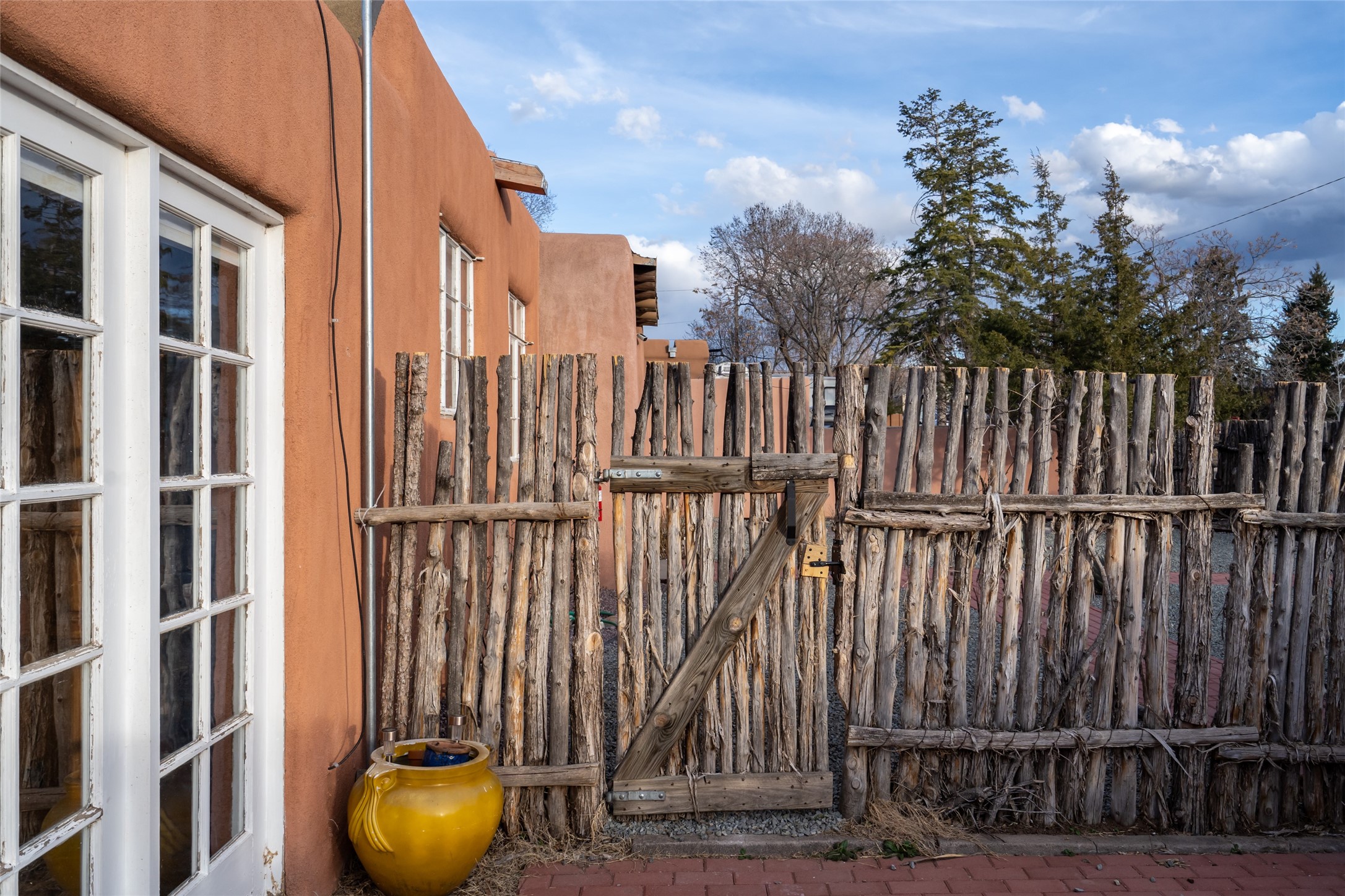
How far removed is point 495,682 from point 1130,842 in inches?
113

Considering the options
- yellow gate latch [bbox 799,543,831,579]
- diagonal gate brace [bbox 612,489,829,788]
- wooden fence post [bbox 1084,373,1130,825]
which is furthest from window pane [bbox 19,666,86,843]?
wooden fence post [bbox 1084,373,1130,825]

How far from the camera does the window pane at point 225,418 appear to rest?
9.79ft

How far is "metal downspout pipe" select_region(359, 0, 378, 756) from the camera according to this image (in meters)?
3.90

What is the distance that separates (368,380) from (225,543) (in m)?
1.03

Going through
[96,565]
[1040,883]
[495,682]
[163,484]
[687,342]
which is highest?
[687,342]

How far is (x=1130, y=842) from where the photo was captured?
4188mm

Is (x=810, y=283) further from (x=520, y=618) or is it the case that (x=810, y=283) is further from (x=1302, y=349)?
(x=520, y=618)

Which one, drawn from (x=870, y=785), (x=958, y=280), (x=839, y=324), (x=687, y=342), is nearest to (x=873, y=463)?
(x=870, y=785)

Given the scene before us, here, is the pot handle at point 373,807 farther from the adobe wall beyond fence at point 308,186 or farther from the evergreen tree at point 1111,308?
the evergreen tree at point 1111,308

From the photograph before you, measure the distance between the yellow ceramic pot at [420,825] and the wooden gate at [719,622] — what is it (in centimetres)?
92

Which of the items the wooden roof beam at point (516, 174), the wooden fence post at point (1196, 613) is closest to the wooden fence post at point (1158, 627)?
the wooden fence post at point (1196, 613)

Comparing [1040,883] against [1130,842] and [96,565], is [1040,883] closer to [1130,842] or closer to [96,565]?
[1130,842]


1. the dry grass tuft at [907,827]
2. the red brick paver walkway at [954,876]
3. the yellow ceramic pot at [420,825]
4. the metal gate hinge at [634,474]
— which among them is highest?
the metal gate hinge at [634,474]

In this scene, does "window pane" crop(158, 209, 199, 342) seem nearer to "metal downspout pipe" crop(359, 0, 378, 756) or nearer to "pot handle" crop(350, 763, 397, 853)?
"metal downspout pipe" crop(359, 0, 378, 756)
